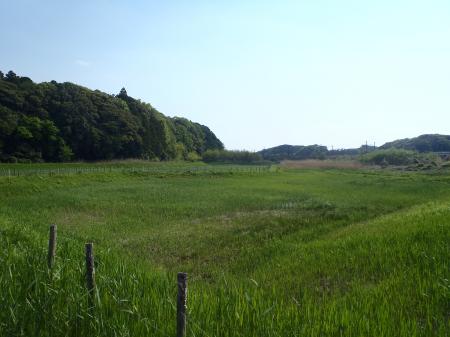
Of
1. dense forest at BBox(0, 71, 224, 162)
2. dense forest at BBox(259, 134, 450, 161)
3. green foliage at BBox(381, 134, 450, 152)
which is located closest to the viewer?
dense forest at BBox(0, 71, 224, 162)

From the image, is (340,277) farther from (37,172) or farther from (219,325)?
(37,172)

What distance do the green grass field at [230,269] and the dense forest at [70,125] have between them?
38.5 meters

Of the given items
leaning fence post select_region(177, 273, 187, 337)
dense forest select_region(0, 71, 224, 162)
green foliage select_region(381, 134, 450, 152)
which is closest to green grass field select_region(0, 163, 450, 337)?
leaning fence post select_region(177, 273, 187, 337)

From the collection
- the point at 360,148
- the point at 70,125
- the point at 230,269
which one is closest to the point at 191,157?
the point at 70,125

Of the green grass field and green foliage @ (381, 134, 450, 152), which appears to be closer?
the green grass field

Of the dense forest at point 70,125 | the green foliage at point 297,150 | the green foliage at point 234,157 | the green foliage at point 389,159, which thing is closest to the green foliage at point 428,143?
the green foliage at point 297,150

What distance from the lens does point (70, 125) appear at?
6656cm

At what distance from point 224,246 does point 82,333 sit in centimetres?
928

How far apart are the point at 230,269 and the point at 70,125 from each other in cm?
6230

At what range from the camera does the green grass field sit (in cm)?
393

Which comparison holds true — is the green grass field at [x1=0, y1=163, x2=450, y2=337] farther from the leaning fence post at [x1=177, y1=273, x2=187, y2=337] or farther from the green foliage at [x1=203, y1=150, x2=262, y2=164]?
the green foliage at [x1=203, y1=150, x2=262, y2=164]

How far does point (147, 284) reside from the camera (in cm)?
524

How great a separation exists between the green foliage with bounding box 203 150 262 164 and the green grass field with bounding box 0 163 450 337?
8340 centimetres

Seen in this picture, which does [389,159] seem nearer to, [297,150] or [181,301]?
[297,150]
